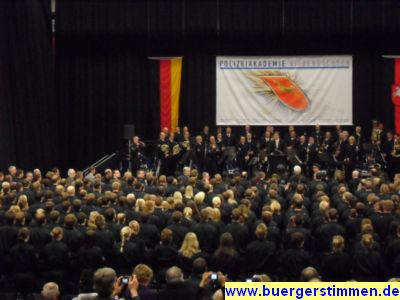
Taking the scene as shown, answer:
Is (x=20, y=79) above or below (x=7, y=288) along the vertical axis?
above

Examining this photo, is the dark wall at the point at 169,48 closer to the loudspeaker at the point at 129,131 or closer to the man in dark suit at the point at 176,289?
the loudspeaker at the point at 129,131

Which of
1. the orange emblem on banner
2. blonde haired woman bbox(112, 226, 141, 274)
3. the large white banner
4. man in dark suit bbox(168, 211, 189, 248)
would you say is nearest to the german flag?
the large white banner

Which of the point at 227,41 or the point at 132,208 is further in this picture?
the point at 227,41

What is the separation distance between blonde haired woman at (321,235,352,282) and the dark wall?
15.5 metres

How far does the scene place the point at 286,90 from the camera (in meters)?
26.3

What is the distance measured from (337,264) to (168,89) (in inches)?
676

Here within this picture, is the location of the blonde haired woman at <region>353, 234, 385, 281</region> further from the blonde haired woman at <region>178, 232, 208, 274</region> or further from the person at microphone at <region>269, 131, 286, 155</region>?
the person at microphone at <region>269, 131, 286, 155</region>

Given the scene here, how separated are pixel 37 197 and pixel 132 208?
2552 mm

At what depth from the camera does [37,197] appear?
15.2 m

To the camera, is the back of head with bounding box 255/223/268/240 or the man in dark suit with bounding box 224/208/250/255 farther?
the man in dark suit with bounding box 224/208/250/255

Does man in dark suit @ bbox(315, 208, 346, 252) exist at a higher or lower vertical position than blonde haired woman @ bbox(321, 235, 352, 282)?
higher

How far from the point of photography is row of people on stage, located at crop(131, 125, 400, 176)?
2273 centimetres

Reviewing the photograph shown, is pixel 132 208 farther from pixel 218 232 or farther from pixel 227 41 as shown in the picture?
pixel 227 41

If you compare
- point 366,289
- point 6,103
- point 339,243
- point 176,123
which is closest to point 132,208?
point 339,243
